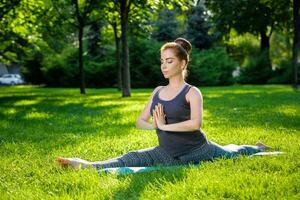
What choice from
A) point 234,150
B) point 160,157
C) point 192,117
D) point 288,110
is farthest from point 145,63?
point 192,117

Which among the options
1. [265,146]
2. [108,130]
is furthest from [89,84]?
[265,146]

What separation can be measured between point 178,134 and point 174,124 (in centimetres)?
24

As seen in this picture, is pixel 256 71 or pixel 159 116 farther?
pixel 256 71

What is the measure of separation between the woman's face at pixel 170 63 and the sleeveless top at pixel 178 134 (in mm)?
256

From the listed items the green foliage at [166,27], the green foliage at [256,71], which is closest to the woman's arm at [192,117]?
the green foliage at [256,71]

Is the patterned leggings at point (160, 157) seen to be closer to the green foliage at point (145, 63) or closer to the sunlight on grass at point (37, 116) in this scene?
the sunlight on grass at point (37, 116)

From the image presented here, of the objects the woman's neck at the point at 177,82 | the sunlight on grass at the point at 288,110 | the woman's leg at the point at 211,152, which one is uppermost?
the woman's neck at the point at 177,82

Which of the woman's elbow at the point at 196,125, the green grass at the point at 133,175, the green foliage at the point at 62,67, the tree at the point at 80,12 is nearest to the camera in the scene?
the green grass at the point at 133,175

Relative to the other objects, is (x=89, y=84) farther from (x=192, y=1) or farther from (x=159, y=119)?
(x=159, y=119)

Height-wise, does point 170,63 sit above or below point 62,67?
below

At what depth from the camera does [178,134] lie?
20.4 feet

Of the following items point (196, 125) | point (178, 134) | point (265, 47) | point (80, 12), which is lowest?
point (178, 134)

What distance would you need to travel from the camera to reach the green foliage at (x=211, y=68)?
3853cm

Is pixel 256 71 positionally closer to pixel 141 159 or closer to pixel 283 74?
pixel 283 74
